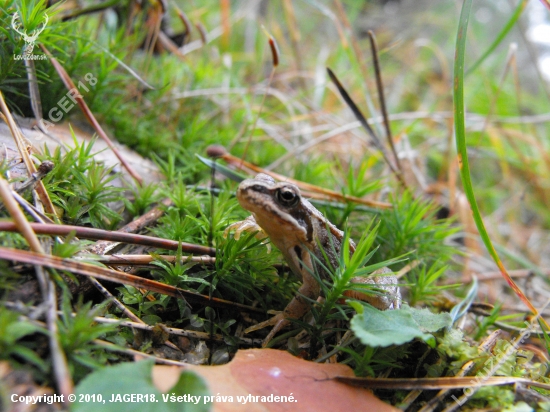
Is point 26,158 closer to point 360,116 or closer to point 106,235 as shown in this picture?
point 106,235

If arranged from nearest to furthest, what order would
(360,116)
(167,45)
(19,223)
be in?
(19,223) → (360,116) → (167,45)

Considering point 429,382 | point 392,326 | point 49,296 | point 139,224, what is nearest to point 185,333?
point 49,296

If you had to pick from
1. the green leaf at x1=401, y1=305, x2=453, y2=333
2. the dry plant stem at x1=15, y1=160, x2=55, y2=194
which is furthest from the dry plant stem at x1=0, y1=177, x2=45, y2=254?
the green leaf at x1=401, y1=305, x2=453, y2=333

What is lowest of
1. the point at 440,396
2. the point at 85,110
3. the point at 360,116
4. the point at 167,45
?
the point at 440,396

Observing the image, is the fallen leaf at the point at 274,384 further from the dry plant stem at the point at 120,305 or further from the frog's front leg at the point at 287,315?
the dry plant stem at the point at 120,305

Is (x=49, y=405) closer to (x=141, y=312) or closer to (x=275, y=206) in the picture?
(x=141, y=312)

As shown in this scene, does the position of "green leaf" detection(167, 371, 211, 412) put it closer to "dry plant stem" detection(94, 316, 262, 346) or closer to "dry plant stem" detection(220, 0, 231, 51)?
"dry plant stem" detection(94, 316, 262, 346)

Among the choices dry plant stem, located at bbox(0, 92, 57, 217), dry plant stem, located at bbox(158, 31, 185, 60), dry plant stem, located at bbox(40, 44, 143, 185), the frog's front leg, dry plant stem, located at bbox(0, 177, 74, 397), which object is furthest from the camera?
dry plant stem, located at bbox(158, 31, 185, 60)
